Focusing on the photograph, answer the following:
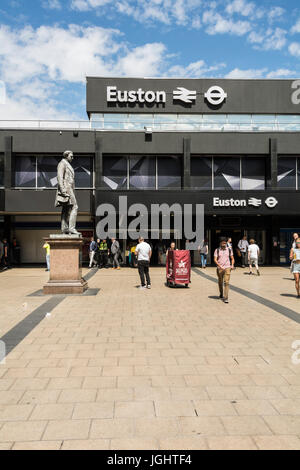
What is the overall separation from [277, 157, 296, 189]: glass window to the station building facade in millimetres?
68

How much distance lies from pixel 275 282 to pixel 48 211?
13.4 metres

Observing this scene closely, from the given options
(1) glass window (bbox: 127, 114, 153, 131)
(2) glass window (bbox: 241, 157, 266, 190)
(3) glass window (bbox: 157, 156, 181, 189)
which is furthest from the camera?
(2) glass window (bbox: 241, 157, 266, 190)

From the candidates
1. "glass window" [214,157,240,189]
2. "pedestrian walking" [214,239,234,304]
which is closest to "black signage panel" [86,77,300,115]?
"glass window" [214,157,240,189]

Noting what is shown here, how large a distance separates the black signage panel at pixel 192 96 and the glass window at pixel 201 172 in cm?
439

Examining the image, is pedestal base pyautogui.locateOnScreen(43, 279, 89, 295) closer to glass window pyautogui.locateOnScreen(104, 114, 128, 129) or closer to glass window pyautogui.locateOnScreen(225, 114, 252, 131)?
glass window pyautogui.locateOnScreen(104, 114, 128, 129)

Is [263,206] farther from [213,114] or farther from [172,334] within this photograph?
[172,334]

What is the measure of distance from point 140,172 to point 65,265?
1253cm

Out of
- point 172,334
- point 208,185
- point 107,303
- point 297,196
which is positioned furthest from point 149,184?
point 172,334

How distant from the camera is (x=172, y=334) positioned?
6191 mm

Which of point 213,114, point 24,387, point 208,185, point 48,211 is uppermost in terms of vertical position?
point 213,114

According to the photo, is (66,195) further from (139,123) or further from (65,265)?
(139,123)

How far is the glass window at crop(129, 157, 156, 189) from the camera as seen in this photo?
21.8m

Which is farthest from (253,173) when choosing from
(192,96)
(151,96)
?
(151,96)

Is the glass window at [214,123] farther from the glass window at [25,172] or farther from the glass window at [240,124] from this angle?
the glass window at [25,172]
